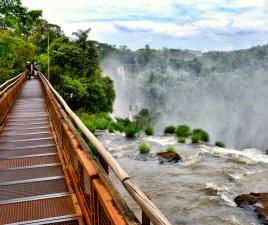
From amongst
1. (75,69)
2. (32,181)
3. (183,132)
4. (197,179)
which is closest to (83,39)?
(75,69)

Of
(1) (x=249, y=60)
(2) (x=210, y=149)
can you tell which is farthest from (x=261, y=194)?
(1) (x=249, y=60)

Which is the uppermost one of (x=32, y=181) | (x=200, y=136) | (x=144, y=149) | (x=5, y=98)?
(x=5, y=98)

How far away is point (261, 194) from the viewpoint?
548 inches

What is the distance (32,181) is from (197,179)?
1122 centimetres

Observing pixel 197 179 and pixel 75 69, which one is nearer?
pixel 197 179

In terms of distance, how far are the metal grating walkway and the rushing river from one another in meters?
4.77

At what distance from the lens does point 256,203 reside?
1317 cm

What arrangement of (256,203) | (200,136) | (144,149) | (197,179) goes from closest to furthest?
(256,203) → (197,179) → (144,149) → (200,136)

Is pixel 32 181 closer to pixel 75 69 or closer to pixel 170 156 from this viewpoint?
pixel 170 156

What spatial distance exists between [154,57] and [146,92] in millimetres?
33570

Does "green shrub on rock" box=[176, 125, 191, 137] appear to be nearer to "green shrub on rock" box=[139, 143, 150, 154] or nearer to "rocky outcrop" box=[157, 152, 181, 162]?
"green shrub on rock" box=[139, 143, 150, 154]

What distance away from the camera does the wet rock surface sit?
40.0ft

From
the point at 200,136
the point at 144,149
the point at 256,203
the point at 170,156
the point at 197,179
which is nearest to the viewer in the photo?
the point at 256,203

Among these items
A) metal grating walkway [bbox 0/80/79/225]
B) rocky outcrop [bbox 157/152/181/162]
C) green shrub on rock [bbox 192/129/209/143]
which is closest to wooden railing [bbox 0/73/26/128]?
metal grating walkway [bbox 0/80/79/225]
